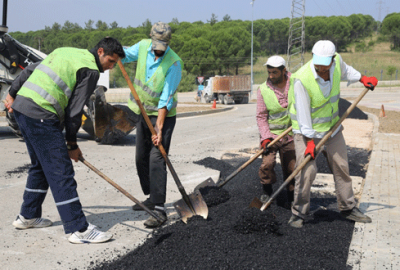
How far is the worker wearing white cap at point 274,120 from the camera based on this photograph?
4.77 m

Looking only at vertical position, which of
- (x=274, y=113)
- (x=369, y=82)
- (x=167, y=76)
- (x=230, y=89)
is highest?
(x=167, y=76)

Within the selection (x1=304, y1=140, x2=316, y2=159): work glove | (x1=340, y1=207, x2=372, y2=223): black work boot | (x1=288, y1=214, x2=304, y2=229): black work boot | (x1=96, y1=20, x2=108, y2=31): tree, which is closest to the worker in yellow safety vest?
(x1=288, y1=214, x2=304, y2=229): black work boot

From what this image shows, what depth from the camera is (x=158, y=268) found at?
3.22m

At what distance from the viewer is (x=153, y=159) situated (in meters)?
4.35

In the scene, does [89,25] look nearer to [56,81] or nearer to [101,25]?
[101,25]

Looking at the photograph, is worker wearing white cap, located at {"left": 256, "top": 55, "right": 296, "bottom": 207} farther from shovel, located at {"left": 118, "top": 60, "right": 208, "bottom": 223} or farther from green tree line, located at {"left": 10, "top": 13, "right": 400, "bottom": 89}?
green tree line, located at {"left": 10, "top": 13, "right": 400, "bottom": 89}

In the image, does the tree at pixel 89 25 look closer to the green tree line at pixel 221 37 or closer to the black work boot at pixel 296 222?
the green tree line at pixel 221 37

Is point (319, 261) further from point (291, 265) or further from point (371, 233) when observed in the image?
point (371, 233)

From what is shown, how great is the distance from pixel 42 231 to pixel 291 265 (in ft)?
7.83

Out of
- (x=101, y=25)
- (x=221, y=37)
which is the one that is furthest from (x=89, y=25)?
(x=221, y=37)

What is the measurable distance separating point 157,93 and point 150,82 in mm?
134

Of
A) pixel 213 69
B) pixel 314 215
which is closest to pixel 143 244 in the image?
pixel 314 215

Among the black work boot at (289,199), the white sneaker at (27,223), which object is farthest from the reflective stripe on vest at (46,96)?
the black work boot at (289,199)

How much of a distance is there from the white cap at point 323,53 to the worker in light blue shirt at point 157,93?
140cm
